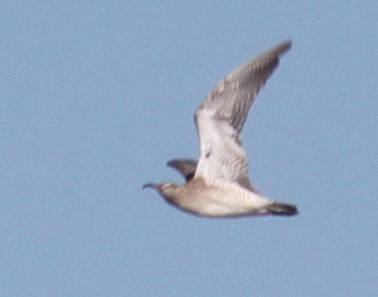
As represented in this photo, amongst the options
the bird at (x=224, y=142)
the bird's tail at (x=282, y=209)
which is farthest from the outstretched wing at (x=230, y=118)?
the bird's tail at (x=282, y=209)

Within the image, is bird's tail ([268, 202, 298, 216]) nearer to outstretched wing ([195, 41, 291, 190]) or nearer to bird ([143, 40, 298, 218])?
bird ([143, 40, 298, 218])

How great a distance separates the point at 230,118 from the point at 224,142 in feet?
1.28

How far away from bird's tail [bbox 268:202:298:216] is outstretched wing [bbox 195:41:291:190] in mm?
1141

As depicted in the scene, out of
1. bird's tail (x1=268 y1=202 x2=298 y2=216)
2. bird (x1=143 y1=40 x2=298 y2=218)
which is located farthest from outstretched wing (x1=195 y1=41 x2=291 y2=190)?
bird's tail (x1=268 y1=202 x2=298 y2=216)

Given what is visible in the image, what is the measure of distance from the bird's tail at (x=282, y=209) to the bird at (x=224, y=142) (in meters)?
0.64

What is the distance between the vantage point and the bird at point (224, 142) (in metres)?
23.3

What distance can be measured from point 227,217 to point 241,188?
717 mm

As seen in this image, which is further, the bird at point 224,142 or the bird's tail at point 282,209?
the bird at point 224,142

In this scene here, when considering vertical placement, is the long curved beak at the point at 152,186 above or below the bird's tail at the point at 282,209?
above

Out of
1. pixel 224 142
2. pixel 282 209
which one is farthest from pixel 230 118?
pixel 282 209

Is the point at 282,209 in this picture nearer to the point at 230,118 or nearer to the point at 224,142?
the point at 224,142

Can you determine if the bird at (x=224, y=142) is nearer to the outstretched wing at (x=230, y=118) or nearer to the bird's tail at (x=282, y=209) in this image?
the outstretched wing at (x=230, y=118)

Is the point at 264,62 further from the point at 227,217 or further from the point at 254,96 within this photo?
the point at 227,217

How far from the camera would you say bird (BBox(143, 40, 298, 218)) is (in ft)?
76.5
